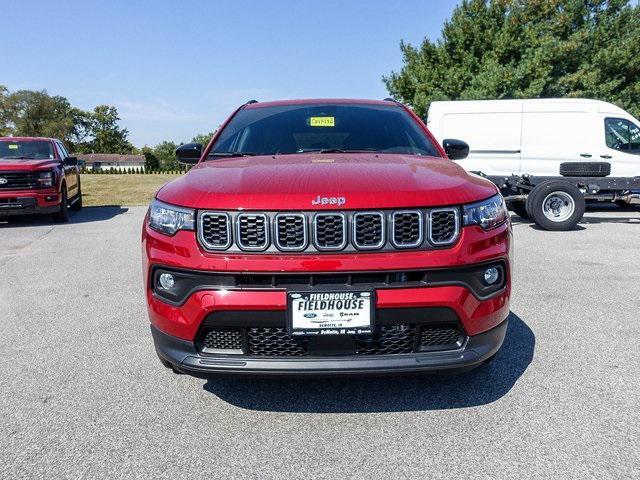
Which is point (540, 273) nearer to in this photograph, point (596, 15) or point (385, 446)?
point (385, 446)

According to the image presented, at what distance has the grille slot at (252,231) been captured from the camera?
7.22ft

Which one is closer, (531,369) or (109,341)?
(531,369)

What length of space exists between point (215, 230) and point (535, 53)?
22.2 m

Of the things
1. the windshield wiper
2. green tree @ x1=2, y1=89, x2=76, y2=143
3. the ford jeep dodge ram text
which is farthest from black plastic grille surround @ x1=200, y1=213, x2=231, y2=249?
green tree @ x1=2, y1=89, x2=76, y2=143

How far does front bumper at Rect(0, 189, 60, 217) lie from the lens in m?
9.48

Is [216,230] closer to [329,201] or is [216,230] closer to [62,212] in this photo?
[329,201]

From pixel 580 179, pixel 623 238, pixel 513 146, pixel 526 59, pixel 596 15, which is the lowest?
pixel 623 238

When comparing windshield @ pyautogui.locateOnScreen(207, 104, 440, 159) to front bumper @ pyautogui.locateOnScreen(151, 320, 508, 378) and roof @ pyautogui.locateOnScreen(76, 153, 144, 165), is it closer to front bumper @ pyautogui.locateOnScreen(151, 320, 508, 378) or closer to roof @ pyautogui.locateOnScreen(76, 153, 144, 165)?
front bumper @ pyautogui.locateOnScreen(151, 320, 508, 378)

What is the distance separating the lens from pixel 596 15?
23.8 m

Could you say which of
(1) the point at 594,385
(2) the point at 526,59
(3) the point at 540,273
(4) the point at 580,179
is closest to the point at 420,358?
(1) the point at 594,385

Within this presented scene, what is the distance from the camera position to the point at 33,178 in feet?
31.7

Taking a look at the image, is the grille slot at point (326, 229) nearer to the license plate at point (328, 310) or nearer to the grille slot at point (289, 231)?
the grille slot at point (289, 231)

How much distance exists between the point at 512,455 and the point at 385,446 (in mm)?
524

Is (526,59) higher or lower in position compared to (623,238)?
higher
